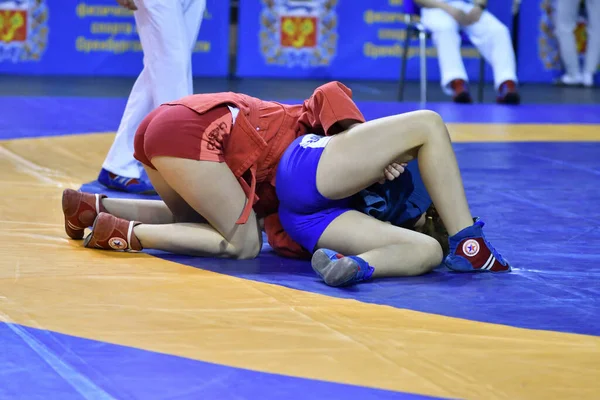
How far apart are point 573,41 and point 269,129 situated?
684 centimetres

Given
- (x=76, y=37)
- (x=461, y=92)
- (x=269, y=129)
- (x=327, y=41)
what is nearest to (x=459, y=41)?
(x=461, y=92)

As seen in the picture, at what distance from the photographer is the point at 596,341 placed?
8.07ft

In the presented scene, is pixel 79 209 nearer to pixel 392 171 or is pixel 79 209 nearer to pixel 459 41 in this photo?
pixel 392 171

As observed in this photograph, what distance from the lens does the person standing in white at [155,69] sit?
4.47 m

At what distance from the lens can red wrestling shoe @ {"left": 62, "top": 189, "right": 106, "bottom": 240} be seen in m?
3.41

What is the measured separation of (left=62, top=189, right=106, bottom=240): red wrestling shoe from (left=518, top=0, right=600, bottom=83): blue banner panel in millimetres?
6935

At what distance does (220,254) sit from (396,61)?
6.71 metres

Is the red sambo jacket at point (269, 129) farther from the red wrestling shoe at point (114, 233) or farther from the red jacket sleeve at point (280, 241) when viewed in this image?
the red wrestling shoe at point (114, 233)

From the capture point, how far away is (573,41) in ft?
30.9

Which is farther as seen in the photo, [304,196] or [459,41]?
[459,41]

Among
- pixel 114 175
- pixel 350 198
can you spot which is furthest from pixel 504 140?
pixel 350 198

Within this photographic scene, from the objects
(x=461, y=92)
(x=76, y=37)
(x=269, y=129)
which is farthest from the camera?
(x=76, y=37)

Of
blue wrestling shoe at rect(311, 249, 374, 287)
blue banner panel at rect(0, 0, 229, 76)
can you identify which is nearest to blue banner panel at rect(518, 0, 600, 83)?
blue banner panel at rect(0, 0, 229, 76)

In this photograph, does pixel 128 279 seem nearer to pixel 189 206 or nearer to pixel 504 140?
pixel 189 206
